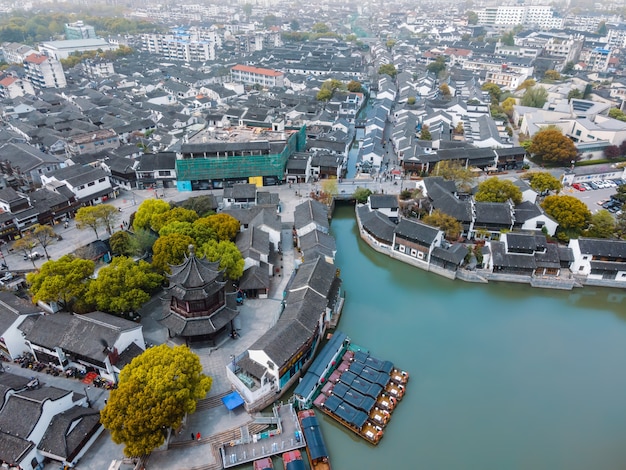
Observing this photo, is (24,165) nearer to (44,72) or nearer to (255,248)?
(255,248)

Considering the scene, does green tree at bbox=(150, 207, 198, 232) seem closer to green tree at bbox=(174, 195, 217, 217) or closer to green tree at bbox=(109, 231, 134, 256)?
green tree at bbox=(109, 231, 134, 256)

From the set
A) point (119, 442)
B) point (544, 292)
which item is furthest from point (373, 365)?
point (544, 292)

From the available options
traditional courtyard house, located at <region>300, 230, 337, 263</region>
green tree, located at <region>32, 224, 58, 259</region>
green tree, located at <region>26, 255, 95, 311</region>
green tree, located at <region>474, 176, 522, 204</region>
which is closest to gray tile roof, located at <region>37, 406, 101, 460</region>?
green tree, located at <region>26, 255, 95, 311</region>

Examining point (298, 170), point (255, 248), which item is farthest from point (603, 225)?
point (298, 170)

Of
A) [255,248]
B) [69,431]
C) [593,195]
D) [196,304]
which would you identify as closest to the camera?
[69,431]

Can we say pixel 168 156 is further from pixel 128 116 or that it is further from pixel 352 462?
pixel 352 462
